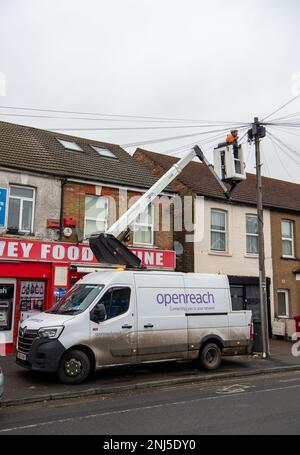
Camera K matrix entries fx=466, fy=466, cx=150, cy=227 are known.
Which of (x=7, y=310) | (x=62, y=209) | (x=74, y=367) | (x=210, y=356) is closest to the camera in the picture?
(x=74, y=367)

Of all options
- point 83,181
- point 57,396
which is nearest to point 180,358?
point 57,396

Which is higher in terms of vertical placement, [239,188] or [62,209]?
[239,188]

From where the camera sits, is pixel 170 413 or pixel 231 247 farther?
pixel 231 247

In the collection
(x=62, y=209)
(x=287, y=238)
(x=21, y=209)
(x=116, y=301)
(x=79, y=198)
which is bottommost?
(x=116, y=301)

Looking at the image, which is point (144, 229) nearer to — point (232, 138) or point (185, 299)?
point (232, 138)

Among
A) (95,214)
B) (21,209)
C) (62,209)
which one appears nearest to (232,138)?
(95,214)

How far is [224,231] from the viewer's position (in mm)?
20922

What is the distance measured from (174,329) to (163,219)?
292 inches

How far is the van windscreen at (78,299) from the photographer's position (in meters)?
10.8

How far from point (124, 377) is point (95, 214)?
730cm

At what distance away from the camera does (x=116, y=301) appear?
441 inches

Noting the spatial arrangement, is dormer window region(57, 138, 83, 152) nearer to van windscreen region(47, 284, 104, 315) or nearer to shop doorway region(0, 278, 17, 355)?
shop doorway region(0, 278, 17, 355)

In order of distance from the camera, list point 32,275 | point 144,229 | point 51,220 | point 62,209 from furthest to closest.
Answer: point 144,229 → point 62,209 → point 51,220 → point 32,275

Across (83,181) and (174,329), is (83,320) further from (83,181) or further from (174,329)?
(83,181)
